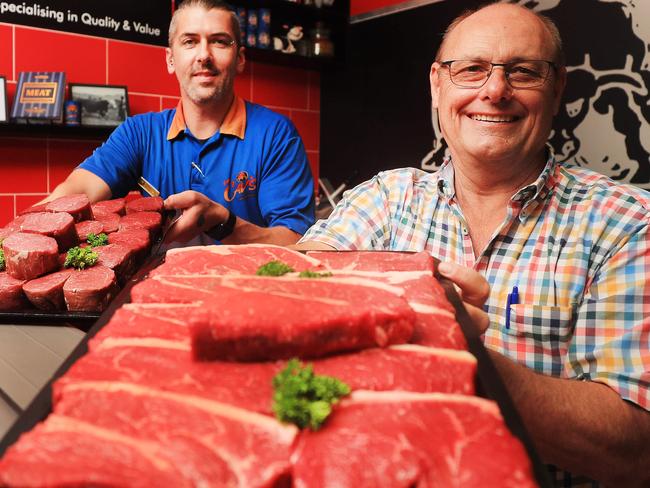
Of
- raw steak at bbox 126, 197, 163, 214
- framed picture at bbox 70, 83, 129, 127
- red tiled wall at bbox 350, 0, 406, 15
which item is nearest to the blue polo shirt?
raw steak at bbox 126, 197, 163, 214

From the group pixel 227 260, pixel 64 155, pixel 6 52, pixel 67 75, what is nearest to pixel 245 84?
pixel 67 75

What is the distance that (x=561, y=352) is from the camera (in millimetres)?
1543

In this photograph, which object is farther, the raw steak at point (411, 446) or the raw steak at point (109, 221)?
the raw steak at point (109, 221)

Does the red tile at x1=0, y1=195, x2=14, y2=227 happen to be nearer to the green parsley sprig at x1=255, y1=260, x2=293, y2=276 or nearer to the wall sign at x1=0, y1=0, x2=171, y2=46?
the wall sign at x1=0, y1=0, x2=171, y2=46

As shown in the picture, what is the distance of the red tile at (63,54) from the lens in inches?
146

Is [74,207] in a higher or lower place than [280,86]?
lower

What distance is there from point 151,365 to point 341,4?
4715 millimetres

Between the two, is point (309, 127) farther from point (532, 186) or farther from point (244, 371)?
point (244, 371)

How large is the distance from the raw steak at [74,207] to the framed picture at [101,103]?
1986mm

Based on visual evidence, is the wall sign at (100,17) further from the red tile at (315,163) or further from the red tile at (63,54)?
the red tile at (315,163)

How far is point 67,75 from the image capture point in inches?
152

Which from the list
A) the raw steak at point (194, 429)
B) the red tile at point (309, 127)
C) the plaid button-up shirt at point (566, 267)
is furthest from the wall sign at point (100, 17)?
the raw steak at point (194, 429)

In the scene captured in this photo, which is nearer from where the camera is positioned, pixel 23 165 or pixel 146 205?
pixel 146 205

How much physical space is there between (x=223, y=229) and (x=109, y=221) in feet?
1.33
